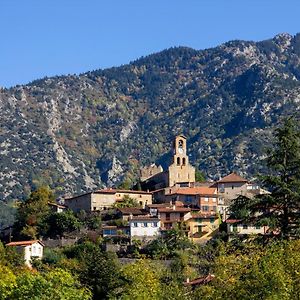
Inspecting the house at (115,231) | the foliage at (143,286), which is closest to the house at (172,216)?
the house at (115,231)

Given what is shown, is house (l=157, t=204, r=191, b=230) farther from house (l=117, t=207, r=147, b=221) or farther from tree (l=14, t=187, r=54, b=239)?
tree (l=14, t=187, r=54, b=239)

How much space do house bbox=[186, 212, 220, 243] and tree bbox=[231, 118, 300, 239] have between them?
78893 millimetres

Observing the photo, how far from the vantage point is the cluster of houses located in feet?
393

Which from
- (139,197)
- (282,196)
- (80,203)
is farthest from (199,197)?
(282,196)

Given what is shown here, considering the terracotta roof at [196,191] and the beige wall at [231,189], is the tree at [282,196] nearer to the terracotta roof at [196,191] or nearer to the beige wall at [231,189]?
the terracotta roof at [196,191]

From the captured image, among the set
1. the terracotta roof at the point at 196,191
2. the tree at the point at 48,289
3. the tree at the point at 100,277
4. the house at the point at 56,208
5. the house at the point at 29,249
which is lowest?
the tree at the point at 48,289

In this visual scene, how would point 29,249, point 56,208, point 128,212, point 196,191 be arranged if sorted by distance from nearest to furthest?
point 29,249 < point 128,212 < point 56,208 < point 196,191

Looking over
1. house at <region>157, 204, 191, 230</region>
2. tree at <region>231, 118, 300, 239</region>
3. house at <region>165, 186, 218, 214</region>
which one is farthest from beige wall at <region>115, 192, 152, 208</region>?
tree at <region>231, 118, 300, 239</region>

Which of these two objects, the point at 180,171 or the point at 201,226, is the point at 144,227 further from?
the point at 180,171

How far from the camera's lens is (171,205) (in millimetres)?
126688

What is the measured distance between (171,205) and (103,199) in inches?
377

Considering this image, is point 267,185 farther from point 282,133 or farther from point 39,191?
point 39,191

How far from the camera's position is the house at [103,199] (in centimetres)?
12925

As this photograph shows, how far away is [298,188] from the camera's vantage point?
4066 centimetres
